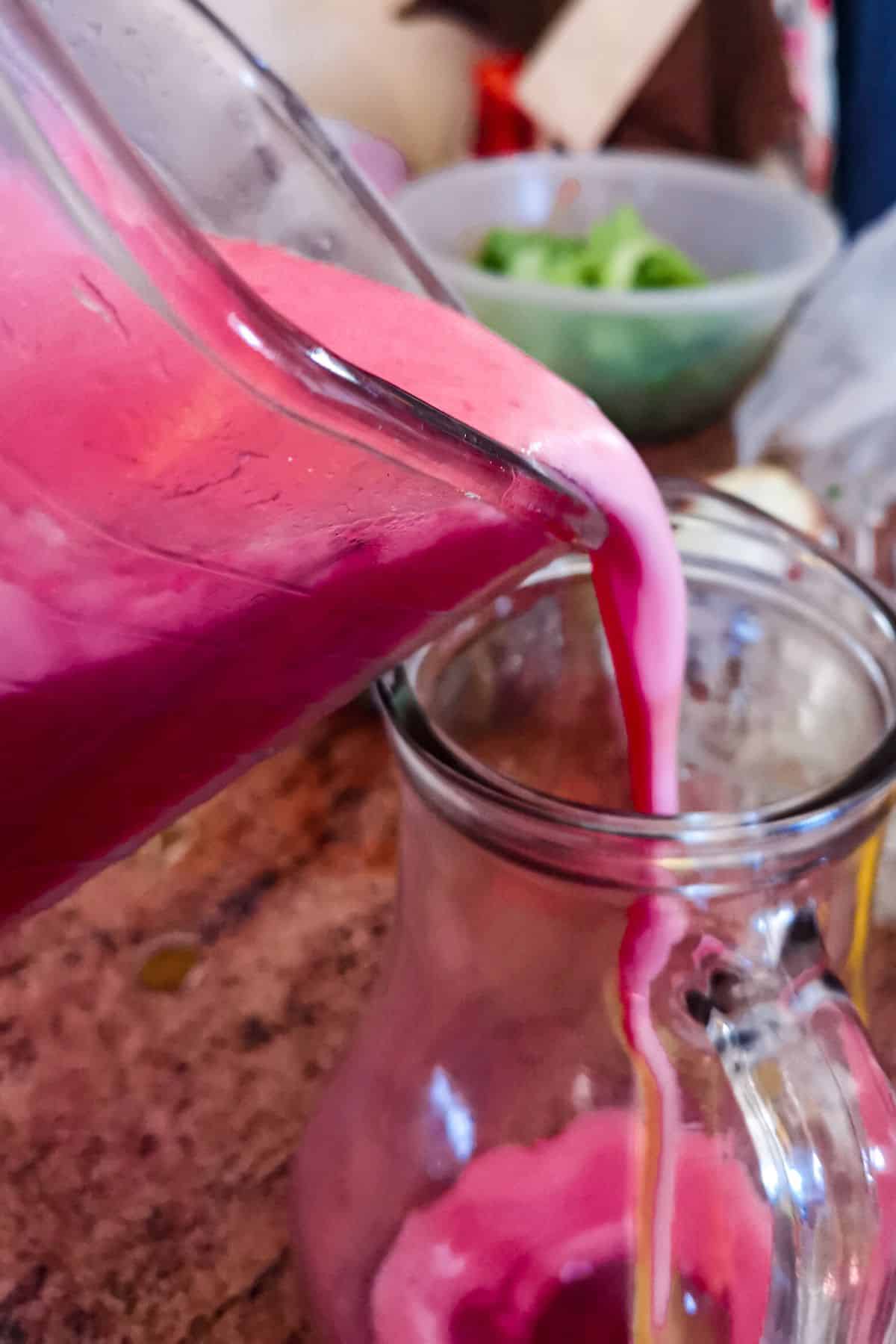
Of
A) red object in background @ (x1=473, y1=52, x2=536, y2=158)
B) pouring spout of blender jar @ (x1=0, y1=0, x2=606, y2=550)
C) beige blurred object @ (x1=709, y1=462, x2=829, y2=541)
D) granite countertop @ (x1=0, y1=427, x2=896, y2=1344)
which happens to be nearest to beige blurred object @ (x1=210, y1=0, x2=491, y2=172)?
red object in background @ (x1=473, y1=52, x2=536, y2=158)

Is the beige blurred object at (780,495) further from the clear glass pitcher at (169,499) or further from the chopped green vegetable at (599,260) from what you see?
the clear glass pitcher at (169,499)

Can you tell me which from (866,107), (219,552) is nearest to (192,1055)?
(219,552)

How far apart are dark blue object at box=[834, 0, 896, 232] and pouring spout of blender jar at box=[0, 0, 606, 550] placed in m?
0.93

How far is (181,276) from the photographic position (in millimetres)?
193

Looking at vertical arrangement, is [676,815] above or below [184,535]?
below

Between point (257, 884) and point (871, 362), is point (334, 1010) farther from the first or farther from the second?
point (871, 362)

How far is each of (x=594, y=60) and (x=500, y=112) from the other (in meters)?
0.09

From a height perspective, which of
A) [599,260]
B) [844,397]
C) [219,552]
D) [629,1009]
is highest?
[219,552]

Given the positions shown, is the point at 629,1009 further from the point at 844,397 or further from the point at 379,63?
the point at 379,63

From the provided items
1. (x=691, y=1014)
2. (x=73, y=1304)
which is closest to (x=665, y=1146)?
(x=691, y=1014)

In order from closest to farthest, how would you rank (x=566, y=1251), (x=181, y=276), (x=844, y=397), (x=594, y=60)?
(x=181, y=276)
(x=566, y=1251)
(x=844, y=397)
(x=594, y=60)

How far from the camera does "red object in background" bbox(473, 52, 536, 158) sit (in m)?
0.98

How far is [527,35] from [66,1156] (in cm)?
95

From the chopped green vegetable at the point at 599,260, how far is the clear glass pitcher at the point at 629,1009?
0.45 metres
